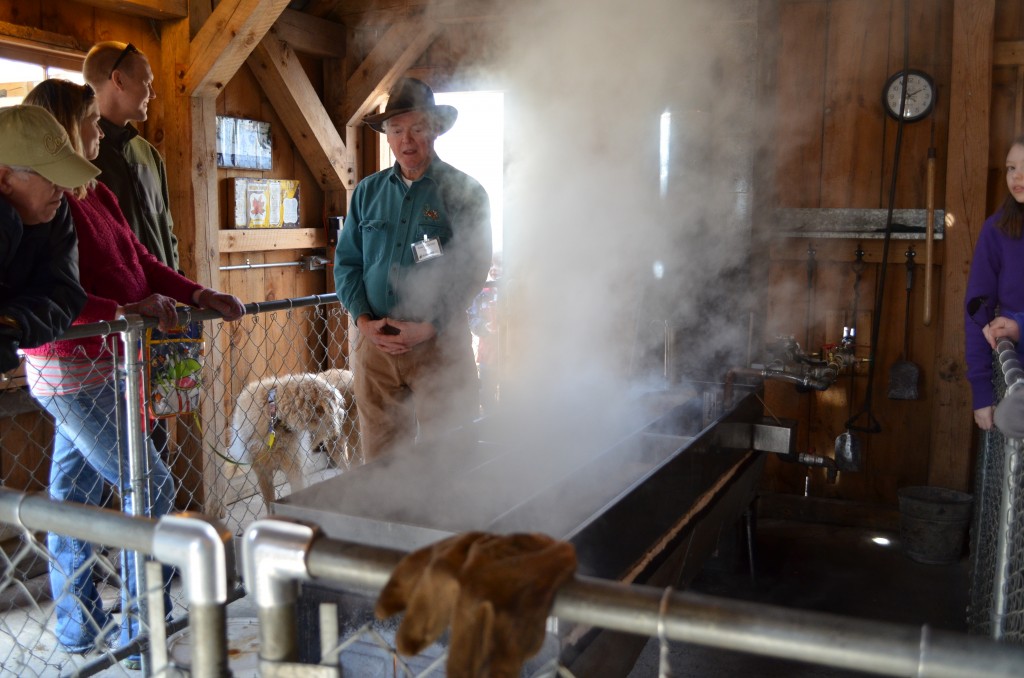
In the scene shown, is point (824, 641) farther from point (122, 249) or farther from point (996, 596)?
point (122, 249)

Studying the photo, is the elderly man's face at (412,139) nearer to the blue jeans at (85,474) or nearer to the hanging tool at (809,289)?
the blue jeans at (85,474)

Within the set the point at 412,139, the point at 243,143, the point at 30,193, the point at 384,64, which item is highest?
the point at 384,64

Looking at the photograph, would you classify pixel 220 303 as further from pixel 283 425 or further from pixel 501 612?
pixel 501 612

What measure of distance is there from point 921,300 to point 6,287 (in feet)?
13.5

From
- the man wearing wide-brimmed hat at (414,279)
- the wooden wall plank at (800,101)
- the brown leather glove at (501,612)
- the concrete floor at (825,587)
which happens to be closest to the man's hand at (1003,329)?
the concrete floor at (825,587)

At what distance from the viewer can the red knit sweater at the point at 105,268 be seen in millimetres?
2844

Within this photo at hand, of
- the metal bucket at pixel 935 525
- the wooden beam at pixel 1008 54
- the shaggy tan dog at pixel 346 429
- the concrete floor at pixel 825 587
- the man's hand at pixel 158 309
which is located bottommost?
the concrete floor at pixel 825 587

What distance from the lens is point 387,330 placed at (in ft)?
11.1

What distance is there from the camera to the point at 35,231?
7.95 feet

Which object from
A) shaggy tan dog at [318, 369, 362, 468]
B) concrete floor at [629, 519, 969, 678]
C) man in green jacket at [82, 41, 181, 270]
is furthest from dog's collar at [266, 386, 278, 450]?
concrete floor at [629, 519, 969, 678]

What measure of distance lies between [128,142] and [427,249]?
1.39 m

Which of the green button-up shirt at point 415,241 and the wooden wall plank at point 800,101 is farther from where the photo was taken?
the wooden wall plank at point 800,101

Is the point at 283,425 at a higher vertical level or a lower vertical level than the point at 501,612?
lower

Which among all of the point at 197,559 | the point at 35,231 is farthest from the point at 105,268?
the point at 197,559
